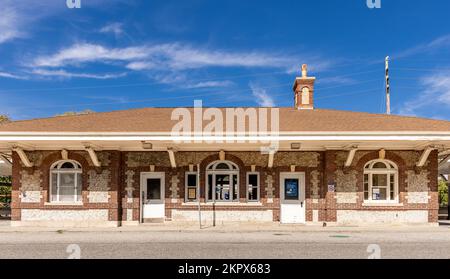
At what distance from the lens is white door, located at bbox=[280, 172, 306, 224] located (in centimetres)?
1836

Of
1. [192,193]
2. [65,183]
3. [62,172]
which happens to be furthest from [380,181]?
[62,172]

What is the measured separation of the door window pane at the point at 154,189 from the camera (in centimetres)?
1862

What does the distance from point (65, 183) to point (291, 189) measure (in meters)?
9.49

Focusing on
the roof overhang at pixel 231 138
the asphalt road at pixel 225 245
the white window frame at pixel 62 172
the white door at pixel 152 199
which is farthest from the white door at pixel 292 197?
the white window frame at pixel 62 172

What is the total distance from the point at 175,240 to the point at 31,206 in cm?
789

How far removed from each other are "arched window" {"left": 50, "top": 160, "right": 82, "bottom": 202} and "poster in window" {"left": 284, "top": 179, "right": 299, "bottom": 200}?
8648mm

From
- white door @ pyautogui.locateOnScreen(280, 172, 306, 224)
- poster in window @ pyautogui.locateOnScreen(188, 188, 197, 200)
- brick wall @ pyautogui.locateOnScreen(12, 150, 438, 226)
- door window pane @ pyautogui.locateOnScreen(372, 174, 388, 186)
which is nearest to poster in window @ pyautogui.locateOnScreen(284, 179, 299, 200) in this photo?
white door @ pyautogui.locateOnScreen(280, 172, 306, 224)

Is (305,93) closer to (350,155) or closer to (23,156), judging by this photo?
(350,155)

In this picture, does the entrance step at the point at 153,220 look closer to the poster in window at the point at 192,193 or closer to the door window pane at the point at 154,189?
the door window pane at the point at 154,189

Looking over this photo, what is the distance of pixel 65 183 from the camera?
18.3 meters

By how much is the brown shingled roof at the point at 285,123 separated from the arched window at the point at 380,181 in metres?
1.65
